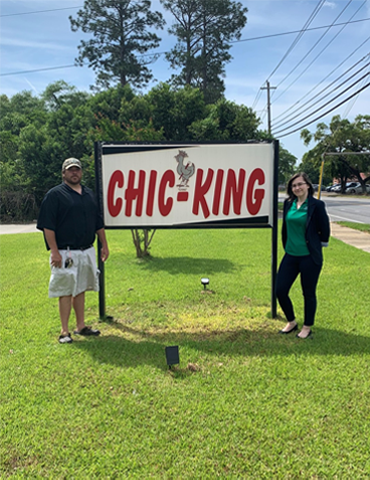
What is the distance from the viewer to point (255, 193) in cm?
448

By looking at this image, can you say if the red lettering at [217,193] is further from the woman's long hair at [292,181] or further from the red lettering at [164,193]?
the woman's long hair at [292,181]

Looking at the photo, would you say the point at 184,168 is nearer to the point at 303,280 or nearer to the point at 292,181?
the point at 292,181

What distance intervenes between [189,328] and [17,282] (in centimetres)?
397

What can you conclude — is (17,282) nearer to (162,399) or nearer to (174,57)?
(162,399)

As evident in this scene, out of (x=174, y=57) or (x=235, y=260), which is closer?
(x=235, y=260)

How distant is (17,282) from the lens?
269 inches

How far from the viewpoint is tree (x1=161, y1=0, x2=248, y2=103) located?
31.1 metres

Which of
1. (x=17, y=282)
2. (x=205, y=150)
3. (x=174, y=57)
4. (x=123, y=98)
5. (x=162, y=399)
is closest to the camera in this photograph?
(x=162, y=399)

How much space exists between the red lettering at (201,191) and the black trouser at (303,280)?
115cm

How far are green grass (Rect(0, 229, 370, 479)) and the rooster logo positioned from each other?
69.6 inches

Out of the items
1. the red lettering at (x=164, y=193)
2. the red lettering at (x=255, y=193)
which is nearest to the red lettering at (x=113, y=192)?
the red lettering at (x=164, y=193)

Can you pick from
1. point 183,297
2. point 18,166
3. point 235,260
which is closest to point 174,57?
point 18,166

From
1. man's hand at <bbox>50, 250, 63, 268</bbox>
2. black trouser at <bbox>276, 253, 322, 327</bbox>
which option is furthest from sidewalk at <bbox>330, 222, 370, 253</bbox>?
man's hand at <bbox>50, 250, 63, 268</bbox>

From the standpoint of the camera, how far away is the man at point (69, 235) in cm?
370
